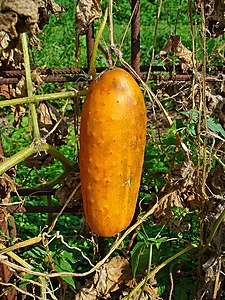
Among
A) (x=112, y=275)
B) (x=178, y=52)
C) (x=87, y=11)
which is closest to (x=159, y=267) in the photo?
(x=112, y=275)

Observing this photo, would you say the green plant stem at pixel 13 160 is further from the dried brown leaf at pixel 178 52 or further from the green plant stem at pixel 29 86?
the dried brown leaf at pixel 178 52

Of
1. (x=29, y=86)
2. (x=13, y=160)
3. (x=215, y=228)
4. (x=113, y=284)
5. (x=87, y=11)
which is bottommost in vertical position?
(x=113, y=284)

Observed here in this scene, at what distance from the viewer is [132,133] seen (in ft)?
3.47

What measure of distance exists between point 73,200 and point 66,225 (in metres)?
0.78

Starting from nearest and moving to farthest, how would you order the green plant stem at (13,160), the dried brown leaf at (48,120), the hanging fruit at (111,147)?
the hanging fruit at (111,147)
the green plant stem at (13,160)
the dried brown leaf at (48,120)

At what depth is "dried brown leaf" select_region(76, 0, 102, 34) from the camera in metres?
1.09

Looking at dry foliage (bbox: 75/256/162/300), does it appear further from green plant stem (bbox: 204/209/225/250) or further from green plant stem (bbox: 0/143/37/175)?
green plant stem (bbox: 0/143/37/175)

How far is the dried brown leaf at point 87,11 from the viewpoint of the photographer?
1.09 metres

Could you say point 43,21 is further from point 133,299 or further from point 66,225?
point 66,225

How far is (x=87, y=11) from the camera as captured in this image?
3.60 feet

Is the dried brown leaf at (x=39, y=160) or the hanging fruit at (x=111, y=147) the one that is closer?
the hanging fruit at (x=111, y=147)

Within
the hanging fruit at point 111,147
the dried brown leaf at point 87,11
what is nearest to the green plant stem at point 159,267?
the hanging fruit at point 111,147

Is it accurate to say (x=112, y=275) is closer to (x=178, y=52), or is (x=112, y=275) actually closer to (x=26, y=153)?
(x=26, y=153)

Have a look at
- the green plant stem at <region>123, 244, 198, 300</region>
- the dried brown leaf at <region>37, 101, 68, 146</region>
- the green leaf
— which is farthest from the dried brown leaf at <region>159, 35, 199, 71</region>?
the green plant stem at <region>123, 244, 198, 300</region>
